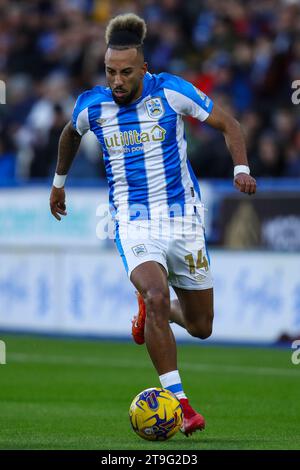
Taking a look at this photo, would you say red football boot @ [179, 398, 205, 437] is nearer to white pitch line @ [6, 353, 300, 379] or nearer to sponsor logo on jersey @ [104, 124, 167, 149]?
sponsor logo on jersey @ [104, 124, 167, 149]

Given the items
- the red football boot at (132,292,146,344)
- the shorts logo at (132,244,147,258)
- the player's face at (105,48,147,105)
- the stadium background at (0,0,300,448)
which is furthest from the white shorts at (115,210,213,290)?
the stadium background at (0,0,300,448)

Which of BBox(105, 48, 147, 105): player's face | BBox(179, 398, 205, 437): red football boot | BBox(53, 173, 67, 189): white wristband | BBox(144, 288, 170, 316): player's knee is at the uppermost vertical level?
BBox(105, 48, 147, 105): player's face

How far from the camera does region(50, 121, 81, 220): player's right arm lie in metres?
8.43

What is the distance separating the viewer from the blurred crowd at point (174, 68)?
16.4m

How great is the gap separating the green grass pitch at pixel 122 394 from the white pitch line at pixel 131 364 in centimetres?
1

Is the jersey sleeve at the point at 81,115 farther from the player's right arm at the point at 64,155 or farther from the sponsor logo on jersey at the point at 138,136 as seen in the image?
the sponsor logo on jersey at the point at 138,136

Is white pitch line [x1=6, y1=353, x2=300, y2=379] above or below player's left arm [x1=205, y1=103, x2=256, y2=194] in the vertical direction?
below

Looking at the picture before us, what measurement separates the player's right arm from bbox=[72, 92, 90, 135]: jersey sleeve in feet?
0.22

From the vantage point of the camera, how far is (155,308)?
7500mm

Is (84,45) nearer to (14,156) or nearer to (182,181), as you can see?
(14,156)

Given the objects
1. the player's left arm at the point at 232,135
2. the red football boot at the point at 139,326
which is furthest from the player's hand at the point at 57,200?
the player's left arm at the point at 232,135

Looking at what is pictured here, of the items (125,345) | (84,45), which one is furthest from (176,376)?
(84,45)

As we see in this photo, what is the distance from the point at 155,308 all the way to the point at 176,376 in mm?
462

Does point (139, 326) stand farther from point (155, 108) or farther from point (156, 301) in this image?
point (155, 108)
